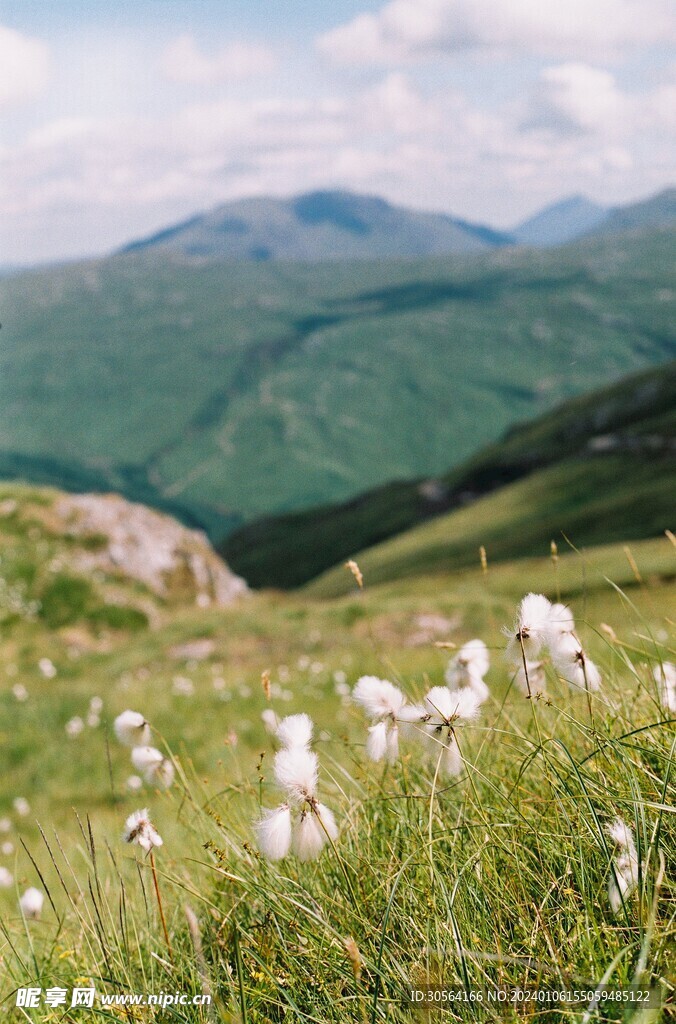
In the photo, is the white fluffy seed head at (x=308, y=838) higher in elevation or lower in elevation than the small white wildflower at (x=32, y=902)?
higher

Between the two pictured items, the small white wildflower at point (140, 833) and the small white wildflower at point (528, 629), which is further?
the small white wildflower at point (140, 833)

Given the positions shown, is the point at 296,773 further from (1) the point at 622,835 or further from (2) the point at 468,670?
(2) the point at 468,670

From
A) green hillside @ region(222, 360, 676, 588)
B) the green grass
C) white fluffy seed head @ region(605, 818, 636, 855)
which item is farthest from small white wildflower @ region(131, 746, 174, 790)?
green hillside @ region(222, 360, 676, 588)

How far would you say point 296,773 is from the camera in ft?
7.52

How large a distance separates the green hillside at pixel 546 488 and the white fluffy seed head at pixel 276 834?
68.1 metres

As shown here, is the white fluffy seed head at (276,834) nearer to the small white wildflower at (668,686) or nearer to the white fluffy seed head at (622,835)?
the white fluffy seed head at (622,835)

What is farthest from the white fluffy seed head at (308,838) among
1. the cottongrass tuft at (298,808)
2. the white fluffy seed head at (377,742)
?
the white fluffy seed head at (377,742)

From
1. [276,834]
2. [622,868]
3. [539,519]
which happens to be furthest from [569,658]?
[539,519]

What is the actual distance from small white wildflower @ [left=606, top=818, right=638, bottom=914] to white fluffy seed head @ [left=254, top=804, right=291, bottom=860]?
0.91m

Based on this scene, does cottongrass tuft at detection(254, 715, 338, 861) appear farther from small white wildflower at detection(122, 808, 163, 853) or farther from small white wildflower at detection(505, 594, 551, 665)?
small white wildflower at detection(505, 594, 551, 665)

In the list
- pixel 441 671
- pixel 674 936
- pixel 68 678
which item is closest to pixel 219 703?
pixel 441 671

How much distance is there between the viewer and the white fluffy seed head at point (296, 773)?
2.28 m

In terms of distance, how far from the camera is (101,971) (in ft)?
9.18

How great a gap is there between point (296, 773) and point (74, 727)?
10414mm
